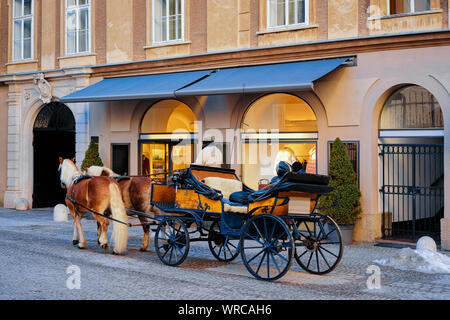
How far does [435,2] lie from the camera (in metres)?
11.8

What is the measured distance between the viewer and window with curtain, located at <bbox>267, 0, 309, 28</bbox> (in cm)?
1369

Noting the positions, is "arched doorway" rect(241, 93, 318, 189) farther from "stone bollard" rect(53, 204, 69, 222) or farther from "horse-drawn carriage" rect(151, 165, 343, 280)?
"stone bollard" rect(53, 204, 69, 222)

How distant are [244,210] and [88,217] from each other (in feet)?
29.9

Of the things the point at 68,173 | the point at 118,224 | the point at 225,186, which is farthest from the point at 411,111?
the point at 68,173

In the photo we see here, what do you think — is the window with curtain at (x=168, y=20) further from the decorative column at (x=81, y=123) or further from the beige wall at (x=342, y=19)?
Result: the beige wall at (x=342, y=19)

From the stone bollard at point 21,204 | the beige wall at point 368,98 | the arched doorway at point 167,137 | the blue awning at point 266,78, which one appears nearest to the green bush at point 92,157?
the arched doorway at point 167,137

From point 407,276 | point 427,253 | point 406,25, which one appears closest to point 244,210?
point 407,276

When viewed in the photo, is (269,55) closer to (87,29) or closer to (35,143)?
(87,29)

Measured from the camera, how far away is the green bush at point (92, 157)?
16562 mm

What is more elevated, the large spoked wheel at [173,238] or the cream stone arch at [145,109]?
the cream stone arch at [145,109]

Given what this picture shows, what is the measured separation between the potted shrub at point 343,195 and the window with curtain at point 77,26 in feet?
30.8

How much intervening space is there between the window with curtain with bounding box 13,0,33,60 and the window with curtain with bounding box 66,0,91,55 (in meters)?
1.92

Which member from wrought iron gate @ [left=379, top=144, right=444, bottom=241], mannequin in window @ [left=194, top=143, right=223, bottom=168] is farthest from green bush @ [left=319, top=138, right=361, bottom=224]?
mannequin in window @ [left=194, top=143, right=223, bottom=168]

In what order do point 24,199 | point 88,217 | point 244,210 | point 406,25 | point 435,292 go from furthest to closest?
1. point 24,199
2. point 88,217
3. point 406,25
4. point 244,210
5. point 435,292
